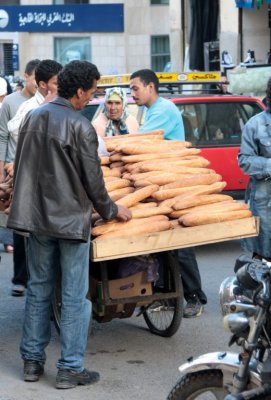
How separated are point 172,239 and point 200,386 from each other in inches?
72.8

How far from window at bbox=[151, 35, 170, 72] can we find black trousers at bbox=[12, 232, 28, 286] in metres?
34.7

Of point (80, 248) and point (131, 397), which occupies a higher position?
point (80, 248)

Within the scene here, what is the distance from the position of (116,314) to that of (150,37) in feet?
119

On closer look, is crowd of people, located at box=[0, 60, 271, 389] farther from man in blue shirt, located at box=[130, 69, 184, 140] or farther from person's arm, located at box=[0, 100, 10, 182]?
person's arm, located at box=[0, 100, 10, 182]

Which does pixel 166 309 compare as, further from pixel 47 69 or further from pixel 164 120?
pixel 47 69

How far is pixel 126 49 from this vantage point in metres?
42.5

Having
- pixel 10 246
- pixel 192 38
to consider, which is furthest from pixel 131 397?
pixel 192 38

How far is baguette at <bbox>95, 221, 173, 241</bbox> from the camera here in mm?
5914

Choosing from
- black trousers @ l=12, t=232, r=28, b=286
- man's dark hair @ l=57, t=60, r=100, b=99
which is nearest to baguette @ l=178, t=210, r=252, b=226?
man's dark hair @ l=57, t=60, r=100, b=99

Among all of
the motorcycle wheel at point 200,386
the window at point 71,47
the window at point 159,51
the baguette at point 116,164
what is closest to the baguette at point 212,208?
the baguette at point 116,164

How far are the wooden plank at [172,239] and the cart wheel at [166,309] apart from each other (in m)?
0.70

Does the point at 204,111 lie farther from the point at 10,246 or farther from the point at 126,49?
the point at 126,49

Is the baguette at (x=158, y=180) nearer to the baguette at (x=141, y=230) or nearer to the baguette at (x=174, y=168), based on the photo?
the baguette at (x=174, y=168)

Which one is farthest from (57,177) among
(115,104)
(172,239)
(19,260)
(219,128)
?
(219,128)
